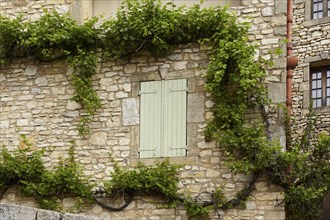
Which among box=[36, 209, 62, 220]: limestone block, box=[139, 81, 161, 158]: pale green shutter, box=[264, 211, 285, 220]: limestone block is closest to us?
box=[36, 209, 62, 220]: limestone block

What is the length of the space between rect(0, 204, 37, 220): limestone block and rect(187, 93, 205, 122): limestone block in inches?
161

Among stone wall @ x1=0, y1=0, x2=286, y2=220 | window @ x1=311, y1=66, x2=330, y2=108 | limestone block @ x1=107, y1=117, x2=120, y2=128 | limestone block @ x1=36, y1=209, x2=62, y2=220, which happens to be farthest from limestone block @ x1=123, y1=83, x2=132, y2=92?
window @ x1=311, y1=66, x2=330, y2=108

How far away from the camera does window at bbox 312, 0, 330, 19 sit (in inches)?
582

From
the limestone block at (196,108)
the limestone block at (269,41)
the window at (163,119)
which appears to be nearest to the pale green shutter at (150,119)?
the window at (163,119)

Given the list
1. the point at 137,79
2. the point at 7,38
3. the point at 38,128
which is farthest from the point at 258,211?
the point at 7,38

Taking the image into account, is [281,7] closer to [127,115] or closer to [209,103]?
[209,103]

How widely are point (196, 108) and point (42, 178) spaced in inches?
85.1

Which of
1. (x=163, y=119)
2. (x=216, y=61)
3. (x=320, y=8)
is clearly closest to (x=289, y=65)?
(x=216, y=61)

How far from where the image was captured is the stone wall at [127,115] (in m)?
10.5

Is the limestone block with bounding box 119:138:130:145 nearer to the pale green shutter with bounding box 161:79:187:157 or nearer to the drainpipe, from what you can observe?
the pale green shutter with bounding box 161:79:187:157

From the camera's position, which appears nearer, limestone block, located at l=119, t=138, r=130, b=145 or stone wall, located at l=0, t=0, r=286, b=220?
stone wall, located at l=0, t=0, r=286, b=220

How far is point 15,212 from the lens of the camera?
6.88m

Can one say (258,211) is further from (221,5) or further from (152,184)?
(221,5)

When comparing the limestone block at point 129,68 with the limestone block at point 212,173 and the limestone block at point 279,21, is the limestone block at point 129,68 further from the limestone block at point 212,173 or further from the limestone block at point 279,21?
the limestone block at point 279,21
